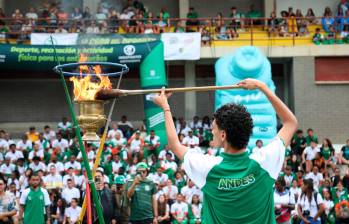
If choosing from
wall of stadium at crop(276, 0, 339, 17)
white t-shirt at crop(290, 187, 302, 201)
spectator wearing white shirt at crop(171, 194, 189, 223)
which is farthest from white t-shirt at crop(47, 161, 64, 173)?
wall of stadium at crop(276, 0, 339, 17)

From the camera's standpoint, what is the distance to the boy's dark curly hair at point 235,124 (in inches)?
156

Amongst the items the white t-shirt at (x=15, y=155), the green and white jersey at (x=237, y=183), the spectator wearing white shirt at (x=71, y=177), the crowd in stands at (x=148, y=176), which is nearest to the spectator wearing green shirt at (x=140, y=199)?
the crowd in stands at (x=148, y=176)

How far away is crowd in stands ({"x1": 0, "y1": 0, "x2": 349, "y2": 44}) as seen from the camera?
24.7 metres

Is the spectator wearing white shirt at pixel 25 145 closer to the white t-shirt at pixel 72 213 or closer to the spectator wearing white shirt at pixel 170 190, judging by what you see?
the white t-shirt at pixel 72 213

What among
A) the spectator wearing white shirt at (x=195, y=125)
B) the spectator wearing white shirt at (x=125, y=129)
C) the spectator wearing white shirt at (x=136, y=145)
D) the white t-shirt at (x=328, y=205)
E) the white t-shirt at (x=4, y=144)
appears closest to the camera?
the white t-shirt at (x=328, y=205)

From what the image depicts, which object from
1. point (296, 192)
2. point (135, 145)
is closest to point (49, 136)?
point (135, 145)

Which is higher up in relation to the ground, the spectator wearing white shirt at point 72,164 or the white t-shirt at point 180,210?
the spectator wearing white shirt at point 72,164

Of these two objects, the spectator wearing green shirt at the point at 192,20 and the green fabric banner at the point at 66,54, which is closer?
the green fabric banner at the point at 66,54

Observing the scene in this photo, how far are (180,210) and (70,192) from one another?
2403mm

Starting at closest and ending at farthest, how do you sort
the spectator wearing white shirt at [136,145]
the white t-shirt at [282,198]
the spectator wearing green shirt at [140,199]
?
the spectator wearing green shirt at [140,199] → the white t-shirt at [282,198] → the spectator wearing white shirt at [136,145]

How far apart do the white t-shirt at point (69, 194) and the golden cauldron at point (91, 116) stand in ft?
30.2

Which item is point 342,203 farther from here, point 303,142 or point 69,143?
point 69,143

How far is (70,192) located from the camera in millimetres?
16078

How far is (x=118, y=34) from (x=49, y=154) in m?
5.77
